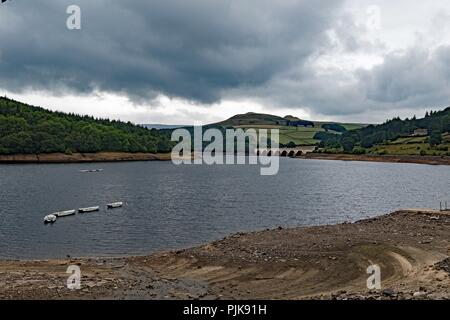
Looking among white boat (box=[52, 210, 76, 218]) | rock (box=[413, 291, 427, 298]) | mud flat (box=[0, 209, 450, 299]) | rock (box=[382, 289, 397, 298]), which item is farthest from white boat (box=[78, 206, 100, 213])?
rock (box=[413, 291, 427, 298])

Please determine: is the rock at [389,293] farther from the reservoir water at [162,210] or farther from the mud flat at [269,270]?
the reservoir water at [162,210]

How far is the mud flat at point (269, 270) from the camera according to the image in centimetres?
2127

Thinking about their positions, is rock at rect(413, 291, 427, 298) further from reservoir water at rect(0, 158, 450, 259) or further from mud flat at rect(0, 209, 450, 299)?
reservoir water at rect(0, 158, 450, 259)

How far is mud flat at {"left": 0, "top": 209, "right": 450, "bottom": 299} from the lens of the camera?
69.8 feet

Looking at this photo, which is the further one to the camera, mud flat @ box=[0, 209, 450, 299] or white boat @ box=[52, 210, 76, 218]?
white boat @ box=[52, 210, 76, 218]

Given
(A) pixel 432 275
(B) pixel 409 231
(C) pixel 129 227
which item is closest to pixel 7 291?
(A) pixel 432 275

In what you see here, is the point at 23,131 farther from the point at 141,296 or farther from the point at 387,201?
the point at 141,296

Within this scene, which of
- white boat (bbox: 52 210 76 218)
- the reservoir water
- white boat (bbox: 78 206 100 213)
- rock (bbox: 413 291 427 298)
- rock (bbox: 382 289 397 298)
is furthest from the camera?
white boat (bbox: 78 206 100 213)

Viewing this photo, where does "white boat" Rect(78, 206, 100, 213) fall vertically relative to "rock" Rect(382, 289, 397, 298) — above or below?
below
